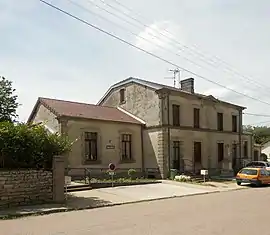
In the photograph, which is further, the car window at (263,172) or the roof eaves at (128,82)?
the roof eaves at (128,82)

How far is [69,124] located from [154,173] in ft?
28.3

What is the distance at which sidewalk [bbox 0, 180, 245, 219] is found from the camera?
46.4ft

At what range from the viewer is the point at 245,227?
10.2 m

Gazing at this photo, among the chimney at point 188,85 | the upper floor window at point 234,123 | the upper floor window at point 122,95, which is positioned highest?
the chimney at point 188,85

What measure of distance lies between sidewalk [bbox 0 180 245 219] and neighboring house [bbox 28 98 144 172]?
4285mm

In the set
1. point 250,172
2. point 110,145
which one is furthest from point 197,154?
point 110,145

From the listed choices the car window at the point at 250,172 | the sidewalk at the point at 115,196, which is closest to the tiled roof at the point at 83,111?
the sidewalk at the point at 115,196

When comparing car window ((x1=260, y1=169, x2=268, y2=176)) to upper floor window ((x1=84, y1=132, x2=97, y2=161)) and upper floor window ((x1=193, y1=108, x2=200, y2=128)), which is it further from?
upper floor window ((x1=84, y1=132, x2=97, y2=161))

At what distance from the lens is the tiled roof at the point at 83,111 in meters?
27.2

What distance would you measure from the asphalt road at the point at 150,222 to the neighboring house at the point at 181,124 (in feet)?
55.1

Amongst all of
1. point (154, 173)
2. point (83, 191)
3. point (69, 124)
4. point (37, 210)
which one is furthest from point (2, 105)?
point (37, 210)

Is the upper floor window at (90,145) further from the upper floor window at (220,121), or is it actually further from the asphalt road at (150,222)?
the upper floor window at (220,121)

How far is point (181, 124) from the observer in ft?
108

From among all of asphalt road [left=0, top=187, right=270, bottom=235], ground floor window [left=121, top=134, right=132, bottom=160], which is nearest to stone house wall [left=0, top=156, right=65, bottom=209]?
asphalt road [left=0, top=187, right=270, bottom=235]
